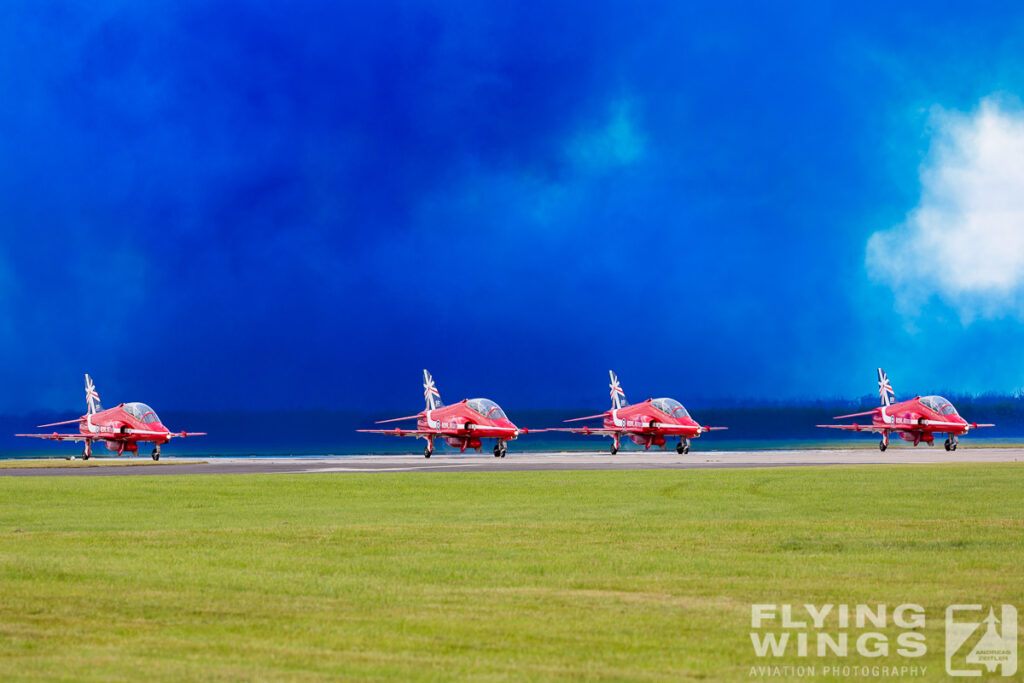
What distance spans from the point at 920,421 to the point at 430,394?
30.8 metres

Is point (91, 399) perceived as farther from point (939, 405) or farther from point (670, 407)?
point (939, 405)

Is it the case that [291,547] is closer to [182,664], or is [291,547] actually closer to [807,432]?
[182,664]

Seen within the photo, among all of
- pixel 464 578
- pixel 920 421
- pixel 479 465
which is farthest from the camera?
pixel 920 421

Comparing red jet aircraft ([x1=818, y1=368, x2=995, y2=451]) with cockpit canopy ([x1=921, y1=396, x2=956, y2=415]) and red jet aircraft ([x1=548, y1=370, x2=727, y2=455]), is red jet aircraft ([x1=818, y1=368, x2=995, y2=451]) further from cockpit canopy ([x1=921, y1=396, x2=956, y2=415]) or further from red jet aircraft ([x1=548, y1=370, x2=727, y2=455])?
red jet aircraft ([x1=548, y1=370, x2=727, y2=455])

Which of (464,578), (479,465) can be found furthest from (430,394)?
(464,578)

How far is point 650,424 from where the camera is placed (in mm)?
68312

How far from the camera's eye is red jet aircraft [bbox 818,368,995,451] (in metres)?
69.0

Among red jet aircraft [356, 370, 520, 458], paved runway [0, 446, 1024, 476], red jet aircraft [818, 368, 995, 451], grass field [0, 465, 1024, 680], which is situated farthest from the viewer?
red jet aircraft [818, 368, 995, 451]

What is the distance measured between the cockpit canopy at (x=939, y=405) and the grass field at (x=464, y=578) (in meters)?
47.4

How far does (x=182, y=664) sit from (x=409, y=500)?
15.9m

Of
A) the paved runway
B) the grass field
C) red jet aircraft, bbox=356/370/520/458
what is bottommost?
the grass field

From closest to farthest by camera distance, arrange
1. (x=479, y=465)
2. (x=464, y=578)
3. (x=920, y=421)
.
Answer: (x=464, y=578) → (x=479, y=465) → (x=920, y=421)

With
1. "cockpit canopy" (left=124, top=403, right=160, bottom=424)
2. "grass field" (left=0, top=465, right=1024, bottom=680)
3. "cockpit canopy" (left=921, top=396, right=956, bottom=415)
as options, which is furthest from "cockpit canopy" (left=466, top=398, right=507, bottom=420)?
"grass field" (left=0, top=465, right=1024, bottom=680)

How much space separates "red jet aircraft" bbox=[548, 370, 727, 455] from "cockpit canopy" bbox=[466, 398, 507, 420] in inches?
162
